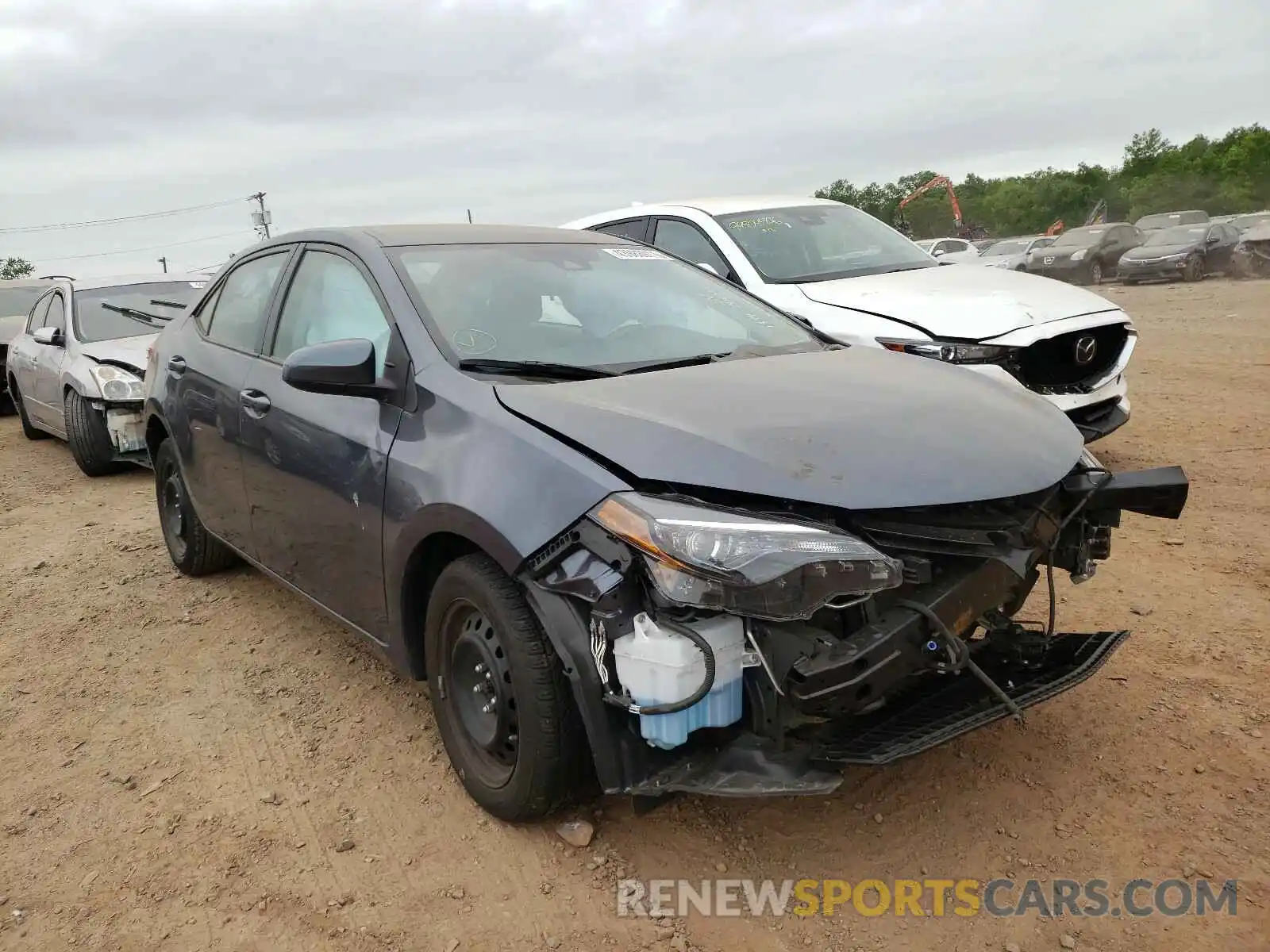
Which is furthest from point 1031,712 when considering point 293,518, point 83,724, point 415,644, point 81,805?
point 83,724

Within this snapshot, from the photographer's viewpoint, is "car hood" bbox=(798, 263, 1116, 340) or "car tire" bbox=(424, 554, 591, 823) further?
"car hood" bbox=(798, 263, 1116, 340)

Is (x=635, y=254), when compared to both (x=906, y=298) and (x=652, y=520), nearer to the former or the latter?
(x=652, y=520)

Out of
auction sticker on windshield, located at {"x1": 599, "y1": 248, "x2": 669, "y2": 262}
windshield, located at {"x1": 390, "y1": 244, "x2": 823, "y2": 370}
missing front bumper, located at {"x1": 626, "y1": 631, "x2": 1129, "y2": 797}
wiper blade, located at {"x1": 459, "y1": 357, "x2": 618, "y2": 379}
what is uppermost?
auction sticker on windshield, located at {"x1": 599, "y1": 248, "x2": 669, "y2": 262}

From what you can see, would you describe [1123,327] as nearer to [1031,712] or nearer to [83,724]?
[1031,712]

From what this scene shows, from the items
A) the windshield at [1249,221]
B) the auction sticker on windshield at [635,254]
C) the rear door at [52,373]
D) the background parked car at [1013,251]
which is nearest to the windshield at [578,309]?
the auction sticker on windshield at [635,254]

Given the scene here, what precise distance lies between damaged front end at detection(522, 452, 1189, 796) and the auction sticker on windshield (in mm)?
1796

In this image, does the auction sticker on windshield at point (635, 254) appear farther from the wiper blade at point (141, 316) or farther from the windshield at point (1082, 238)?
the windshield at point (1082, 238)

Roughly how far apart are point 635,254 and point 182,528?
108 inches

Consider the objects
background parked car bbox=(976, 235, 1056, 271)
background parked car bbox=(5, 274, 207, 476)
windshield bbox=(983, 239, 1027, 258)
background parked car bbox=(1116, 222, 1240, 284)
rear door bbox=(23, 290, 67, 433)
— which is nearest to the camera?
background parked car bbox=(5, 274, 207, 476)

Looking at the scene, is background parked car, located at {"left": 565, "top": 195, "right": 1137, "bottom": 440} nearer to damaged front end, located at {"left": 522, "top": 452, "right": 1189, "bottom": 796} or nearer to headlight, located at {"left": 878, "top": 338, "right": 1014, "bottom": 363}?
headlight, located at {"left": 878, "top": 338, "right": 1014, "bottom": 363}

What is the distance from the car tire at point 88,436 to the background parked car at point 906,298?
4.53 m

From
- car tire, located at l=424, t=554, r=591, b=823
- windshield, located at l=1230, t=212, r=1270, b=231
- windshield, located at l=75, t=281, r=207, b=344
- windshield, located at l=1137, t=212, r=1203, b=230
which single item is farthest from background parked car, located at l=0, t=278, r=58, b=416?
windshield, located at l=1137, t=212, r=1203, b=230

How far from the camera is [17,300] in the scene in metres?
13.0

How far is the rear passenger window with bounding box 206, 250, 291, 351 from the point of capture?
3877 millimetres
